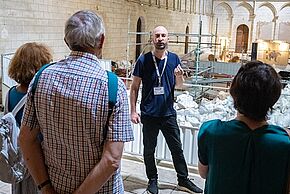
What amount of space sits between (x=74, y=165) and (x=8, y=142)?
1.79 ft

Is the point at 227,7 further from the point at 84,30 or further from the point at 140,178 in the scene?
the point at 84,30

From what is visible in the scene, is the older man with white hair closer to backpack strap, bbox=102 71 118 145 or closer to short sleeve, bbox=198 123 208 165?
backpack strap, bbox=102 71 118 145

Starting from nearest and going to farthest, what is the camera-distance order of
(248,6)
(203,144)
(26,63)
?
(203,144) < (26,63) < (248,6)

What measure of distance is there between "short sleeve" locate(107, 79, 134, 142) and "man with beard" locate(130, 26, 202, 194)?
1.42 m

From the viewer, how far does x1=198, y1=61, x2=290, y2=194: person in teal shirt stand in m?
1.15

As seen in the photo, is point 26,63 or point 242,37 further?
point 242,37

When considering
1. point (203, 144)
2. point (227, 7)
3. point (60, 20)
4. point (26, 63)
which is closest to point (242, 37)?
A: point (227, 7)

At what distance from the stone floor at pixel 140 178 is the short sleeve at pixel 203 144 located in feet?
5.24

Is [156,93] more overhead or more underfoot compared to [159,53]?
more underfoot

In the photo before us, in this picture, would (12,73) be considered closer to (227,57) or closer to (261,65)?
(261,65)

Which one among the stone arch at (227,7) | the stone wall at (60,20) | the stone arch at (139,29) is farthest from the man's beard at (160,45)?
the stone arch at (227,7)

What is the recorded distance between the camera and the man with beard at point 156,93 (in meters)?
2.63

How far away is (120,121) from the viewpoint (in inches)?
47.0

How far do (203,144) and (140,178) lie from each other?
6.26ft
